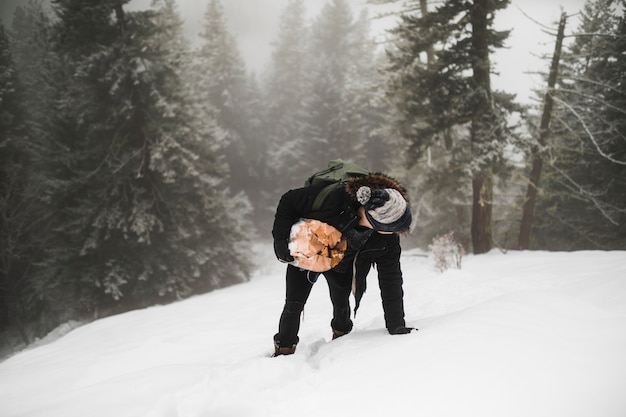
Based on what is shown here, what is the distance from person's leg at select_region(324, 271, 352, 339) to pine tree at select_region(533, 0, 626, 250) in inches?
442

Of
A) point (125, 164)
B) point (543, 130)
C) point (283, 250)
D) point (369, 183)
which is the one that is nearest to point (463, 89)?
point (543, 130)

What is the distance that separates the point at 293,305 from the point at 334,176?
1216mm

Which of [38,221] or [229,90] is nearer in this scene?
[38,221]

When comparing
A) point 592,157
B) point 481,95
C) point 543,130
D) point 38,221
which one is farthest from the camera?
point 592,157

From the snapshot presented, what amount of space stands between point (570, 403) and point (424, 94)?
9.53 m

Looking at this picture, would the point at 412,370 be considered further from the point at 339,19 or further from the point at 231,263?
the point at 339,19

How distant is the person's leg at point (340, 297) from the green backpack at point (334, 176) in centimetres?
75

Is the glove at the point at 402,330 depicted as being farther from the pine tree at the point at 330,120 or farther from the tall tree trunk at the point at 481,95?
the pine tree at the point at 330,120

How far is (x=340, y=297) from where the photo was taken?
121 inches

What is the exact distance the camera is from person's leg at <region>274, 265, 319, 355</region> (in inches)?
115

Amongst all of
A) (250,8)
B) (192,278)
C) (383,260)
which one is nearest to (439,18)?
(383,260)

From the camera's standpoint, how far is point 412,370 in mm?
1868

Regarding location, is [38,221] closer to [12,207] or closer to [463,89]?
[12,207]

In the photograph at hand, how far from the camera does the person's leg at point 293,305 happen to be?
2922mm
